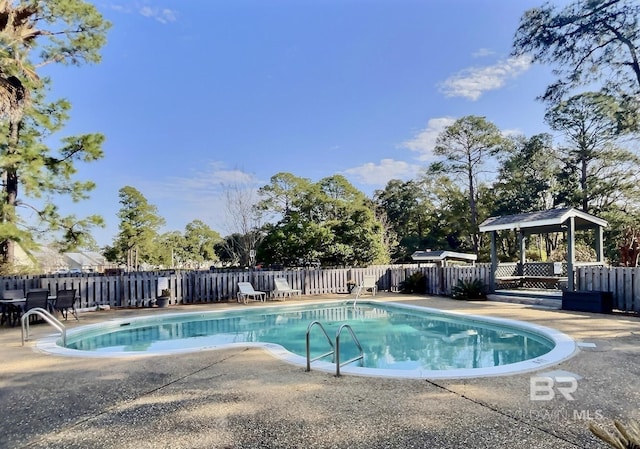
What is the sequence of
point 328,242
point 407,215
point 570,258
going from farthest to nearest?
1. point 407,215
2. point 328,242
3. point 570,258

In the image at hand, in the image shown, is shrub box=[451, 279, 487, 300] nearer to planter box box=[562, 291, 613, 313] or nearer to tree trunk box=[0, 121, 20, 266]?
planter box box=[562, 291, 613, 313]

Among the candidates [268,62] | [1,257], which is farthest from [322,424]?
[268,62]

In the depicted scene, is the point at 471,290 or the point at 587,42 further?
the point at 471,290

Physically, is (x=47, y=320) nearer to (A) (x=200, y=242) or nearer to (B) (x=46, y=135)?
(B) (x=46, y=135)

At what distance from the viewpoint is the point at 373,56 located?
17.2m

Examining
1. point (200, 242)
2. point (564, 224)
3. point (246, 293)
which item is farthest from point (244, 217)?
point (200, 242)

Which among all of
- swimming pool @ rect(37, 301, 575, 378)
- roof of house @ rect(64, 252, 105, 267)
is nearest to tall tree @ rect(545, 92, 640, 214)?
swimming pool @ rect(37, 301, 575, 378)

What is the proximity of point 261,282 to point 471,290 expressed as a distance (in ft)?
25.1

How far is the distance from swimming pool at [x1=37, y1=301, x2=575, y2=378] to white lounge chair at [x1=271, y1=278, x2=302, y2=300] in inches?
58.8

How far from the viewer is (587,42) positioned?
1096 cm

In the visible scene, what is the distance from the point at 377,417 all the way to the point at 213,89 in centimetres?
1923

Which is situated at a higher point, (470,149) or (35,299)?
(470,149)

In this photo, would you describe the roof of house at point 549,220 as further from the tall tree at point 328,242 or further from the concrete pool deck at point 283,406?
the concrete pool deck at point 283,406

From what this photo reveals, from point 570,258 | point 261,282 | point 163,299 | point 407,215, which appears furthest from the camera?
point 407,215
